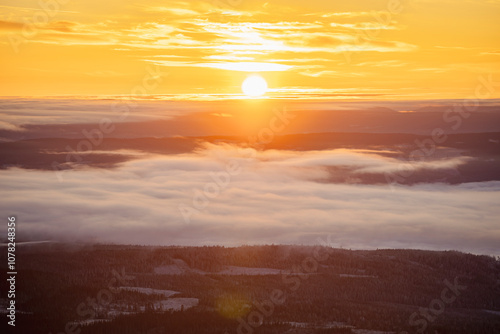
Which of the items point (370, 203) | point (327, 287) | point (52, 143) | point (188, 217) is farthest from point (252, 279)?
point (52, 143)

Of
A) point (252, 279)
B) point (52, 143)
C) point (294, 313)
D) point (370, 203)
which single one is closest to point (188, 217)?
point (370, 203)

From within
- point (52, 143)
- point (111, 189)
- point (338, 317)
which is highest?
point (52, 143)

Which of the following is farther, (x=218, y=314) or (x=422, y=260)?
(x=422, y=260)

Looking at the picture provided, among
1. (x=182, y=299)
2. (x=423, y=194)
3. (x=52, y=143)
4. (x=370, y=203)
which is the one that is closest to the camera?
(x=182, y=299)

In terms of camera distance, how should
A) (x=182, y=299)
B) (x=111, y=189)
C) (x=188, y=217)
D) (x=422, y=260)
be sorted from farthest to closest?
(x=111, y=189) → (x=188, y=217) → (x=422, y=260) → (x=182, y=299)

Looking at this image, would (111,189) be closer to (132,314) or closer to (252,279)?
(252,279)

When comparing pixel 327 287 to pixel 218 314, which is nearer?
pixel 218 314

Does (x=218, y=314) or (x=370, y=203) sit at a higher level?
(x=370, y=203)

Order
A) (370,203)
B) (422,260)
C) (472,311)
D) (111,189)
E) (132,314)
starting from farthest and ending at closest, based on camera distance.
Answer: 1. (370,203)
2. (111,189)
3. (422,260)
4. (472,311)
5. (132,314)

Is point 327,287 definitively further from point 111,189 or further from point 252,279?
point 111,189
